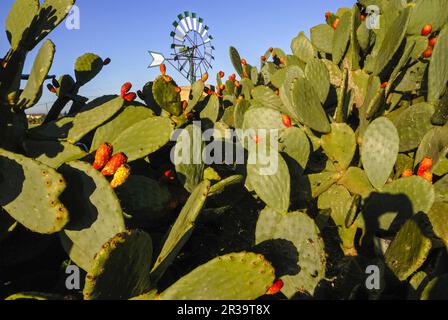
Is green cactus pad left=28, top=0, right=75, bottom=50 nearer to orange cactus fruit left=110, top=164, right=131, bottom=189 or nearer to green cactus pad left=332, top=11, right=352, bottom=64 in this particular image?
orange cactus fruit left=110, top=164, right=131, bottom=189

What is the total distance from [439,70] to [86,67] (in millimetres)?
1959

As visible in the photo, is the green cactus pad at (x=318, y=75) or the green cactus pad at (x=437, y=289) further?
the green cactus pad at (x=318, y=75)

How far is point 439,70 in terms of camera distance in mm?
2092

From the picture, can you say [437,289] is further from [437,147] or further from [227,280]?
[437,147]

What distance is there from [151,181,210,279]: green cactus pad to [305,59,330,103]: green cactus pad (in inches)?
49.0

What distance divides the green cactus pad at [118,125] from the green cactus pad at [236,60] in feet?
7.17

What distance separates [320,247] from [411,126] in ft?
3.68

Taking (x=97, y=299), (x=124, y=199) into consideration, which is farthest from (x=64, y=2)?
(x=97, y=299)

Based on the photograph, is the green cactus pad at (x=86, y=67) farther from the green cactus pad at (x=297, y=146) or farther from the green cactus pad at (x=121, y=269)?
the green cactus pad at (x=121, y=269)

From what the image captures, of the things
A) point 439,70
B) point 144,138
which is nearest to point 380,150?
point 439,70

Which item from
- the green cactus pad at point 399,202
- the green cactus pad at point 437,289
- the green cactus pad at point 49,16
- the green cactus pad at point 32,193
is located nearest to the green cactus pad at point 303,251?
the green cactus pad at point 437,289

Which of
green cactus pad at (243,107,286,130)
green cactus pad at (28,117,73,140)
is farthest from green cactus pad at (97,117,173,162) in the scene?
green cactus pad at (243,107,286,130)

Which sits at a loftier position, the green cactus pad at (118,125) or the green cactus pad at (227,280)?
the green cactus pad at (118,125)

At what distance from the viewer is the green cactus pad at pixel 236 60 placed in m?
3.84
